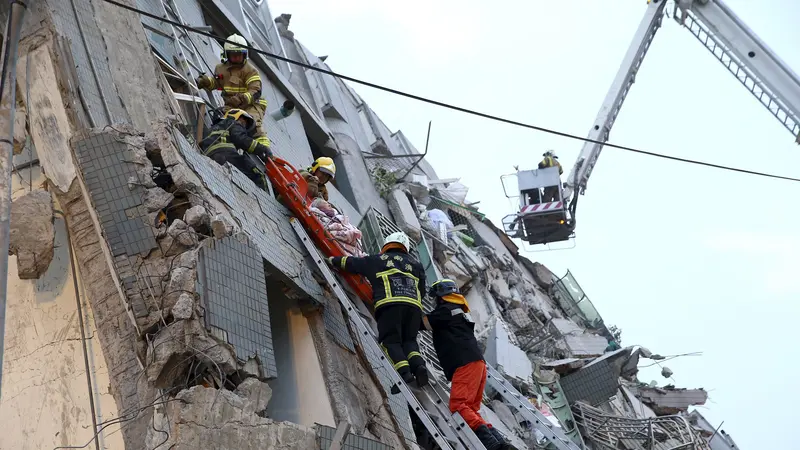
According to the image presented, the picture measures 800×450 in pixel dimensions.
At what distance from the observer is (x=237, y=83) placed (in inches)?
406

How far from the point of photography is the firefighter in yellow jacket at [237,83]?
1011 cm

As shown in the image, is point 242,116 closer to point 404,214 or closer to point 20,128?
point 20,128

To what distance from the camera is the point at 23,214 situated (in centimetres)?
648

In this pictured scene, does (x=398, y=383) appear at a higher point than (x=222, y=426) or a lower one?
higher

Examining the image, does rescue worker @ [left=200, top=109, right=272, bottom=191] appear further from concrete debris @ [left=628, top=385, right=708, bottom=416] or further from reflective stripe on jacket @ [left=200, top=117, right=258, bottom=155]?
concrete debris @ [left=628, top=385, right=708, bottom=416]

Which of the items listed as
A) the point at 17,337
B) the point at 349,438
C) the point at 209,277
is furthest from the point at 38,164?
the point at 349,438

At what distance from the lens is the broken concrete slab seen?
13.8 m

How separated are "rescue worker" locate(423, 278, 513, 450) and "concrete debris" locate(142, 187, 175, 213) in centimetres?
255

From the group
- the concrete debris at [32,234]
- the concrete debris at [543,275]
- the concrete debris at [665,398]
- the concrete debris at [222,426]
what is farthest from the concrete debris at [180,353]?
the concrete debris at [543,275]

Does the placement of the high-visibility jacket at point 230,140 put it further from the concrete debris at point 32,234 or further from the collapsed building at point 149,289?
the concrete debris at point 32,234

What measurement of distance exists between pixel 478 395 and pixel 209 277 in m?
2.66

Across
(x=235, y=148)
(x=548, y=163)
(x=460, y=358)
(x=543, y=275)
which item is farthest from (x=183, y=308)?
(x=548, y=163)

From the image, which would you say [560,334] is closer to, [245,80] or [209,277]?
[245,80]

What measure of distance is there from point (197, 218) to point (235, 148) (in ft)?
7.10
